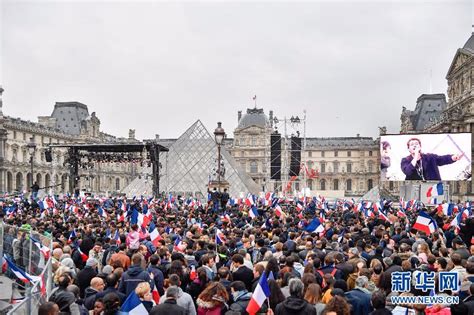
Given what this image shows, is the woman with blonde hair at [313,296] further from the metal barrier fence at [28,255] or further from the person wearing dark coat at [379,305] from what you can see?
the metal barrier fence at [28,255]

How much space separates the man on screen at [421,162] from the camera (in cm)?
3183

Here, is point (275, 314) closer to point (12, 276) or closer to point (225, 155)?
point (12, 276)

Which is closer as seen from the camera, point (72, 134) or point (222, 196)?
point (222, 196)

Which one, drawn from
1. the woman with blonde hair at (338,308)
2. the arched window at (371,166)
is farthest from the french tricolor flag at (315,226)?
the arched window at (371,166)

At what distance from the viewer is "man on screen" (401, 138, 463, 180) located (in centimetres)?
3183

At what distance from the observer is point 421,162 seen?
107 ft

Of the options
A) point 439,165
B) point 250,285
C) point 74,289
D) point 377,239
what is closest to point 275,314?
point 250,285

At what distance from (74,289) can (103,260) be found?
2623 millimetres

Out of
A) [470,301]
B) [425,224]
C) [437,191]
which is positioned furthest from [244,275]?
[437,191]

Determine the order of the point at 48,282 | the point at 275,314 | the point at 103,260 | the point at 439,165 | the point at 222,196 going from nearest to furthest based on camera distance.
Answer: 1. the point at 275,314
2. the point at 48,282
3. the point at 103,260
4. the point at 222,196
5. the point at 439,165

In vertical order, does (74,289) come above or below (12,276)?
above

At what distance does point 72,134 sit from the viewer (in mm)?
78312

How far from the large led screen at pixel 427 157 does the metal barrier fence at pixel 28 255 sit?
27.9 meters

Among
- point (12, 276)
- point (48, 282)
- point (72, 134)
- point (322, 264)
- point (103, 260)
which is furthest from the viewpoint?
point (72, 134)
